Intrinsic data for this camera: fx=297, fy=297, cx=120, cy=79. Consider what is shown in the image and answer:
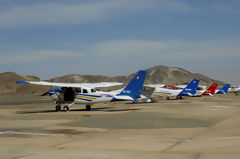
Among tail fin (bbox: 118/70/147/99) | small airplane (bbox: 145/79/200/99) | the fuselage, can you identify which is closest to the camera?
tail fin (bbox: 118/70/147/99)

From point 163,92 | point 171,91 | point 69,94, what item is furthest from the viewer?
point 171,91

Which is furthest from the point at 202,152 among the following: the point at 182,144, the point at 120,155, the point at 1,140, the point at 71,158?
the point at 1,140

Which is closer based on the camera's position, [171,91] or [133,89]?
[133,89]

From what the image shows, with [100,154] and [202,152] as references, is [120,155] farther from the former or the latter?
[202,152]

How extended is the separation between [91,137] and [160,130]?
3.78 metres

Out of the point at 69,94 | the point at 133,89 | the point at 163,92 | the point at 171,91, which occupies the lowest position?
the point at 163,92

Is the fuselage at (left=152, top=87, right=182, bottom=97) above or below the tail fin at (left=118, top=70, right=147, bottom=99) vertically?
below

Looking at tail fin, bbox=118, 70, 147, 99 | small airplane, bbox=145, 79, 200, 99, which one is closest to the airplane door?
tail fin, bbox=118, 70, 147, 99

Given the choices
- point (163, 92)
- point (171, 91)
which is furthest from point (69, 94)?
point (171, 91)

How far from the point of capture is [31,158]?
7.79 m

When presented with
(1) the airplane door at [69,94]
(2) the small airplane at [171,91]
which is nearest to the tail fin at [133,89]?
(1) the airplane door at [69,94]

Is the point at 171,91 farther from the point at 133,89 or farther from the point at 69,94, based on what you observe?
the point at 69,94

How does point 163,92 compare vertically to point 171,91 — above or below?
below

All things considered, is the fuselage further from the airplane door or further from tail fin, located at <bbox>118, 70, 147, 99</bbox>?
the airplane door
